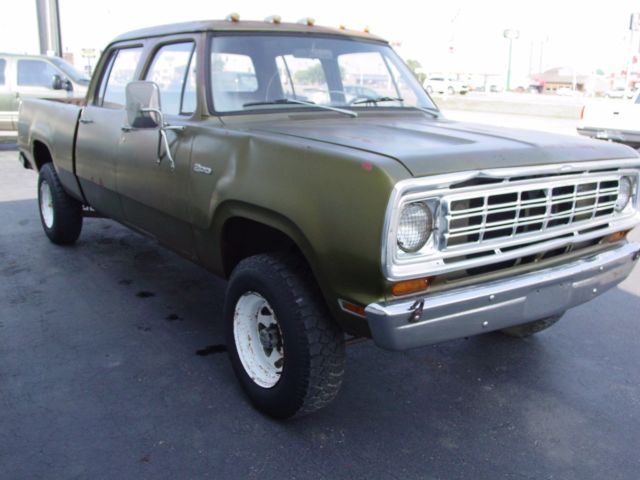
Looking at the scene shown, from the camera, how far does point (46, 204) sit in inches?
243

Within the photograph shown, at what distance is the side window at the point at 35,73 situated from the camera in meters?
12.5

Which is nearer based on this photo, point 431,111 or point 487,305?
point 487,305

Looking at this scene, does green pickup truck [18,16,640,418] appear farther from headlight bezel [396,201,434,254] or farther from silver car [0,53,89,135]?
silver car [0,53,89,135]

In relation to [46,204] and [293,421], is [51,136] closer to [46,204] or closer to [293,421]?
[46,204]

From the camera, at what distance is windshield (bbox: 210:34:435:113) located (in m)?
3.68

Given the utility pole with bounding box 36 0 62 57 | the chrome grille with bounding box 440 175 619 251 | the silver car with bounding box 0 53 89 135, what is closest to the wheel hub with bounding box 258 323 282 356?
the chrome grille with bounding box 440 175 619 251

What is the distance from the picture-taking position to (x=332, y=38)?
4.25 meters

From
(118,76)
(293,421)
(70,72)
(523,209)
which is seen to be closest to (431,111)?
(523,209)

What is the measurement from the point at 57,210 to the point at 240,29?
2913mm

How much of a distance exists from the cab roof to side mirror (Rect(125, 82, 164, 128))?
1.59 ft

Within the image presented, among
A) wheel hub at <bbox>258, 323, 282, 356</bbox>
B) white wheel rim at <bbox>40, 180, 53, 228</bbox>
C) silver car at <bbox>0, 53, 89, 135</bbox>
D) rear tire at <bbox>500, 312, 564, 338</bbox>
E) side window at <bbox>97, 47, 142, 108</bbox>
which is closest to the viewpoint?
wheel hub at <bbox>258, 323, 282, 356</bbox>

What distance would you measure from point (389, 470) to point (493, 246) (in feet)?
3.52

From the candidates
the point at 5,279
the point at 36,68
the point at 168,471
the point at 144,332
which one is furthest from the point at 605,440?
the point at 36,68

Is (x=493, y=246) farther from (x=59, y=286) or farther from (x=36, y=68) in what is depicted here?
(x=36, y=68)
